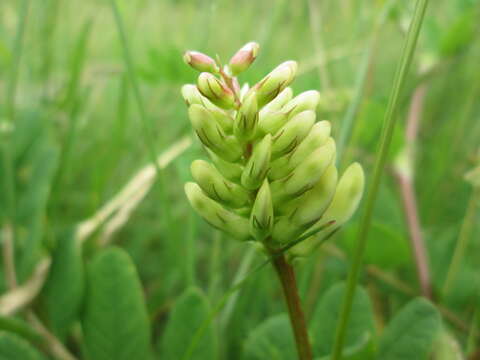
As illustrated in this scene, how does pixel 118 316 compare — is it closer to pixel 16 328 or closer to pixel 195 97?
pixel 16 328

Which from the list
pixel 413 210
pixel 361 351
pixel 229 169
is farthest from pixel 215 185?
pixel 413 210

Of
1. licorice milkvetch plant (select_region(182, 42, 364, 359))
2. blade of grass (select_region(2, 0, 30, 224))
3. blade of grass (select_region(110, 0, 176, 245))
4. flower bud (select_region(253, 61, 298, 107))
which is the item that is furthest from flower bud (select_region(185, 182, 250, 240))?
blade of grass (select_region(2, 0, 30, 224))

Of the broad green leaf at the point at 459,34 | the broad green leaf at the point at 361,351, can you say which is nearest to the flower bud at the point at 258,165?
the broad green leaf at the point at 361,351

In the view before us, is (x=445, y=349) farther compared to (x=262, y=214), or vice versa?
(x=445, y=349)

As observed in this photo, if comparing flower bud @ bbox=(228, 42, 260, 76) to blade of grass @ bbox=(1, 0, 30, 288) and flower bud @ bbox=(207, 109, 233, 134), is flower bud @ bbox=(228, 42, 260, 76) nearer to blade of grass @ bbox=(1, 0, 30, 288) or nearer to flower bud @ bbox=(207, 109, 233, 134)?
flower bud @ bbox=(207, 109, 233, 134)

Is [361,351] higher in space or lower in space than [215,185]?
lower

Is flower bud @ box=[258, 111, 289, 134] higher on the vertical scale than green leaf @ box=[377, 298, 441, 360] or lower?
higher

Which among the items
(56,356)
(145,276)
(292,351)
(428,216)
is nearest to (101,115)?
(145,276)
